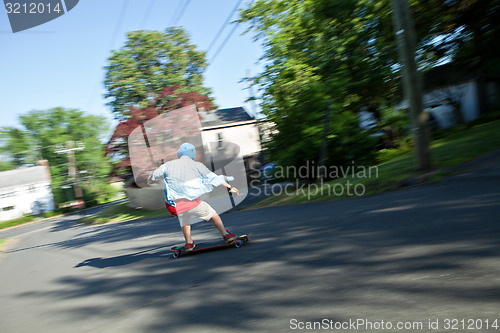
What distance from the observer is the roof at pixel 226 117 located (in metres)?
36.8

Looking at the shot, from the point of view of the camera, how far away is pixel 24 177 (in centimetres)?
6231

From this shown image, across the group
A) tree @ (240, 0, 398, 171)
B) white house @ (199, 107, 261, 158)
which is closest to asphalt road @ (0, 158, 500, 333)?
tree @ (240, 0, 398, 171)

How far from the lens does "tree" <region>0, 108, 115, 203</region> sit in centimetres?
5544

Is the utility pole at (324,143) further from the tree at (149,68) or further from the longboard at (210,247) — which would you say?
the tree at (149,68)

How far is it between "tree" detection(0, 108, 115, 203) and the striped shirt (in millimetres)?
51358

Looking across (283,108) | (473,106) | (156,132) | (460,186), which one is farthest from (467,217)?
(473,106)

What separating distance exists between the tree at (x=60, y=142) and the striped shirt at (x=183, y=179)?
51.4m

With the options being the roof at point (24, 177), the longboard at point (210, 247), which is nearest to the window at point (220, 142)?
A: the longboard at point (210, 247)

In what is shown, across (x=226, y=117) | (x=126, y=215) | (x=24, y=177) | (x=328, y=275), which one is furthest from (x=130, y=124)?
(x=24, y=177)

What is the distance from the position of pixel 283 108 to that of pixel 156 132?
10.2 metres

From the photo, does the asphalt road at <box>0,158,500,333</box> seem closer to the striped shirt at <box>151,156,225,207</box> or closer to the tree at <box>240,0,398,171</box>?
the striped shirt at <box>151,156,225,207</box>

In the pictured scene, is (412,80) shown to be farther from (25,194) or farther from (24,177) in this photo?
(24,177)

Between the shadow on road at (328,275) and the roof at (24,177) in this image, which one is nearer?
the shadow on road at (328,275)

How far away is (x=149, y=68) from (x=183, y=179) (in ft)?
99.5
